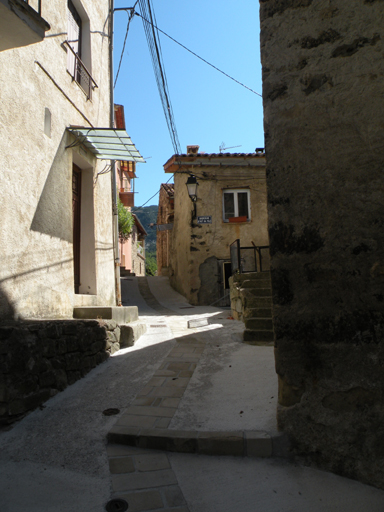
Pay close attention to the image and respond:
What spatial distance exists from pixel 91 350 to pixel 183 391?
137 cm

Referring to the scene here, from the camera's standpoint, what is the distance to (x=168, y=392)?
330 cm

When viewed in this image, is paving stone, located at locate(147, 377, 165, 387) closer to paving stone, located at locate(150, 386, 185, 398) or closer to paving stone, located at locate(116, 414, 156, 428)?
paving stone, located at locate(150, 386, 185, 398)

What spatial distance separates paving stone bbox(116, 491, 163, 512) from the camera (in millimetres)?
1824

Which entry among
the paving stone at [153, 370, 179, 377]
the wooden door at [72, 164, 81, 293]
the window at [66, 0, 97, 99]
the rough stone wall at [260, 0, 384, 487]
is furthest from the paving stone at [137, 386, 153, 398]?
the window at [66, 0, 97, 99]

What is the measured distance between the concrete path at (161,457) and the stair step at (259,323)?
4.28 feet

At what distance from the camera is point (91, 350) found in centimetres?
411

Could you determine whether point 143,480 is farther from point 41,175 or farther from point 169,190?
point 169,190

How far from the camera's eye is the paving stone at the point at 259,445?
2.26 metres

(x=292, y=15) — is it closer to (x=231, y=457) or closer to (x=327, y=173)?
(x=327, y=173)

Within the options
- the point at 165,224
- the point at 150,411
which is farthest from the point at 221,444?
the point at 165,224

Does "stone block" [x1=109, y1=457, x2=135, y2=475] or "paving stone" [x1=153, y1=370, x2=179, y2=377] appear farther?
"paving stone" [x1=153, y1=370, x2=179, y2=377]

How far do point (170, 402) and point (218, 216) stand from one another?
9.09 metres

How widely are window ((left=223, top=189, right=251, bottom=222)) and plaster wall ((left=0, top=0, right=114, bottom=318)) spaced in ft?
20.0

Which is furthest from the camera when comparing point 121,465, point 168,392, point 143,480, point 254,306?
point 254,306
